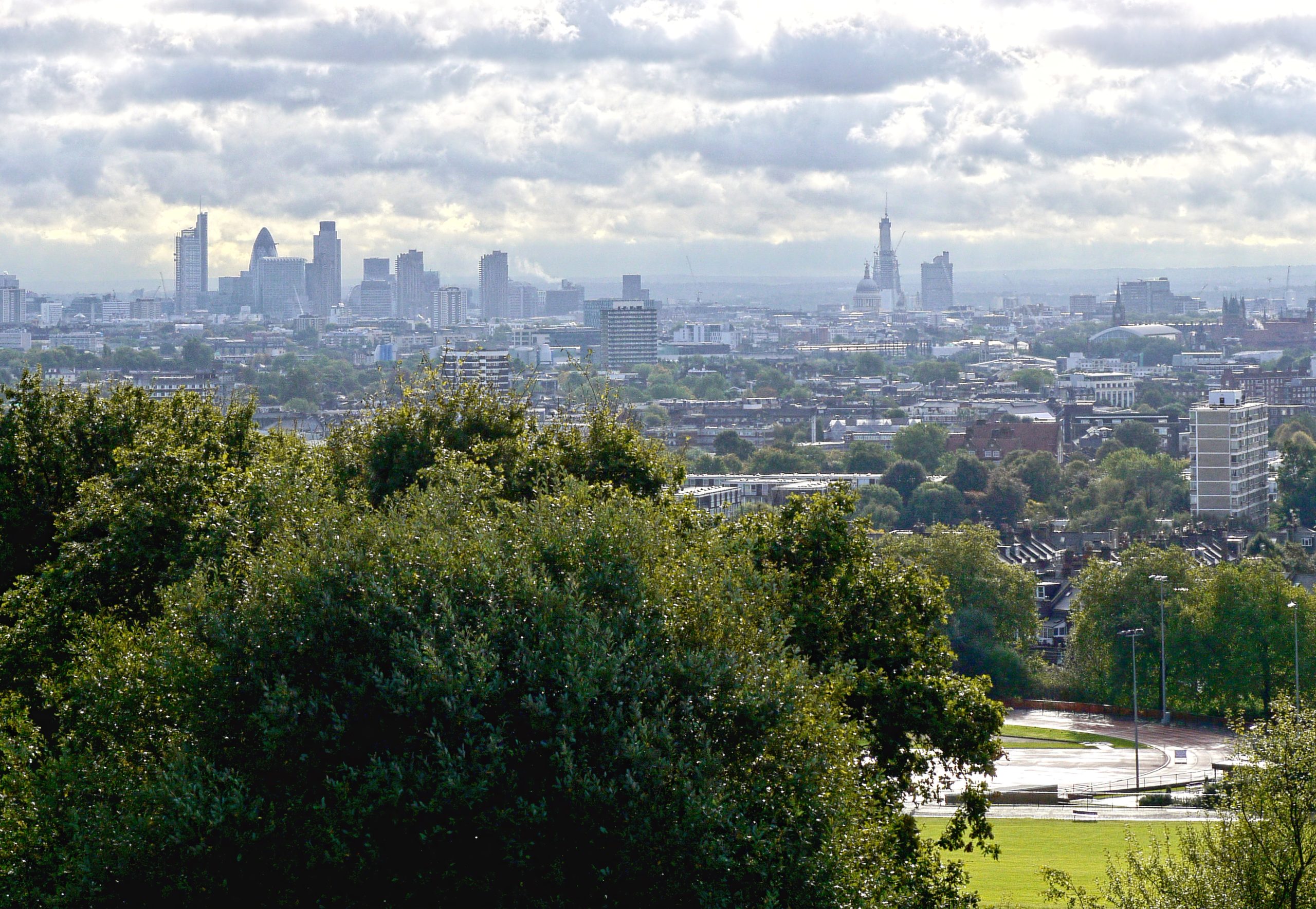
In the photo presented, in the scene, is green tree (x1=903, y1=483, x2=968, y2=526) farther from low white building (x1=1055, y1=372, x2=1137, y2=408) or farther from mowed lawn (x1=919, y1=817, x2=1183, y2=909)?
low white building (x1=1055, y1=372, x2=1137, y2=408)

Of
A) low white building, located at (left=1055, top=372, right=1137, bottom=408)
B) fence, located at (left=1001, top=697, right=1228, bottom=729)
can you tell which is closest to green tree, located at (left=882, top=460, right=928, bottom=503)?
fence, located at (left=1001, top=697, right=1228, bottom=729)

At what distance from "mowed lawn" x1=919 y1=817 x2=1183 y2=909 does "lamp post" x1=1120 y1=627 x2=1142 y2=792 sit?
233 inches

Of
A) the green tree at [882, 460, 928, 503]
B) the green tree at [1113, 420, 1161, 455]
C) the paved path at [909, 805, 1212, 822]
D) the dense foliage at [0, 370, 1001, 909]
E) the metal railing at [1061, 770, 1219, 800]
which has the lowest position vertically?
the metal railing at [1061, 770, 1219, 800]

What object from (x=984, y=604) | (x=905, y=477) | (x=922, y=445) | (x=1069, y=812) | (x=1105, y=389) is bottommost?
(x=1069, y=812)

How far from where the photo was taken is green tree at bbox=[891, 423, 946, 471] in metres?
119

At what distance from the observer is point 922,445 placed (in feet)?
397

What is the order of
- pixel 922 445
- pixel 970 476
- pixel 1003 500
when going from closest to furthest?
pixel 1003 500, pixel 970 476, pixel 922 445

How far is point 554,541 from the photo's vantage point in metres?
12.7

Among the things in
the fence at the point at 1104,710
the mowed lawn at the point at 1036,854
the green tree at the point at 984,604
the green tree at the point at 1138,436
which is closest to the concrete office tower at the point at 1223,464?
the green tree at the point at 1138,436

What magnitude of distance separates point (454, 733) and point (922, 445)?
111736 millimetres

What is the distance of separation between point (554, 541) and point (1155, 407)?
513ft

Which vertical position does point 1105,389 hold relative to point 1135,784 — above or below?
above

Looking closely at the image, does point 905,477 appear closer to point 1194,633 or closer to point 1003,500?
point 1003,500

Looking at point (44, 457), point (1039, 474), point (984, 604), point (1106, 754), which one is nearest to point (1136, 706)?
point (1106, 754)
